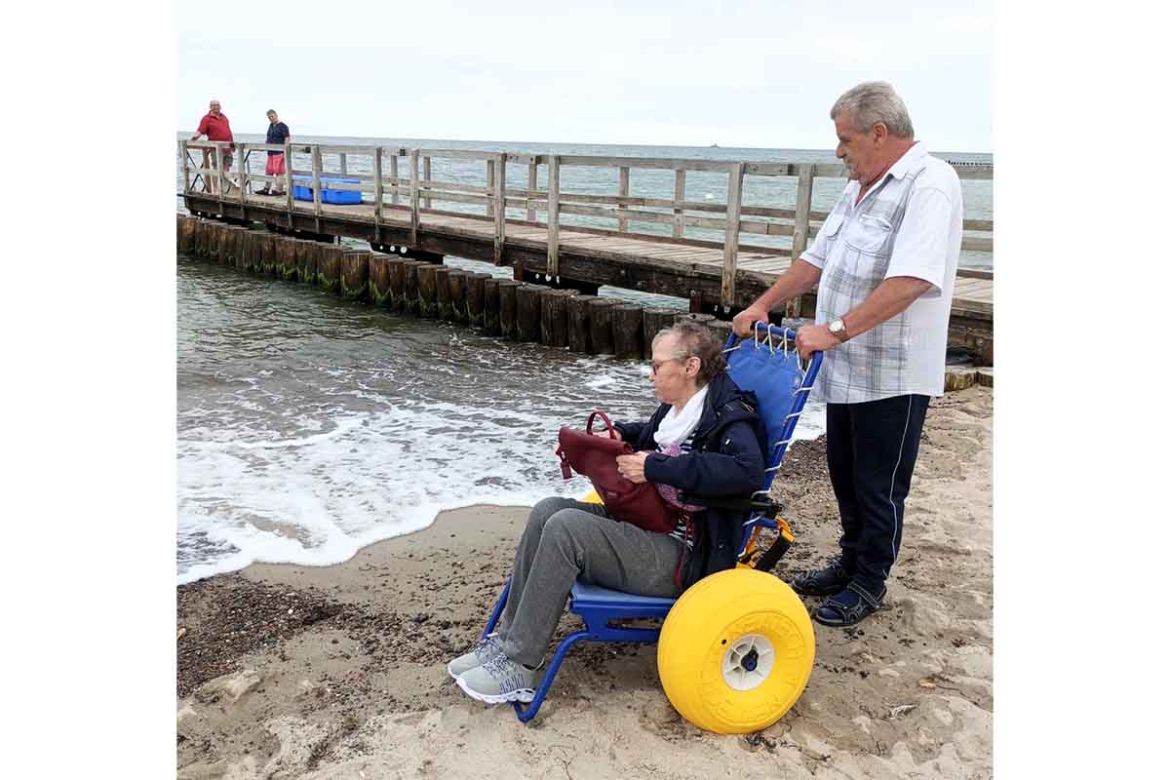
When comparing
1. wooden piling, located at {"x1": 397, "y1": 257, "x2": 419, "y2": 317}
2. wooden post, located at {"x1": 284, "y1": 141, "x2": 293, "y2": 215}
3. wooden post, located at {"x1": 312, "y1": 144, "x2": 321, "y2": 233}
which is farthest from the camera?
wooden post, located at {"x1": 284, "y1": 141, "x2": 293, "y2": 215}

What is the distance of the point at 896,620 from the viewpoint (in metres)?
3.69

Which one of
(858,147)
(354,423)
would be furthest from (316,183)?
(858,147)

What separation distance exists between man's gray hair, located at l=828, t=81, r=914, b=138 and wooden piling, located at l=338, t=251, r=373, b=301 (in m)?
12.2

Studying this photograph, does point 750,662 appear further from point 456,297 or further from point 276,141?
point 276,141

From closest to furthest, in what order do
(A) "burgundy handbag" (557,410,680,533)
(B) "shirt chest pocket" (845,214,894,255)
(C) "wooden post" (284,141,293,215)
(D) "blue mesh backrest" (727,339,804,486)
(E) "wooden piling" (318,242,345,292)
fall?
(A) "burgundy handbag" (557,410,680,533)
(D) "blue mesh backrest" (727,339,804,486)
(B) "shirt chest pocket" (845,214,894,255)
(E) "wooden piling" (318,242,345,292)
(C) "wooden post" (284,141,293,215)

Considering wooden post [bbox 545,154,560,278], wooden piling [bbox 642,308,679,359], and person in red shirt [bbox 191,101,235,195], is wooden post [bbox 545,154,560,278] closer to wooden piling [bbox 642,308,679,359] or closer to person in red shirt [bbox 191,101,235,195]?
wooden piling [bbox 642,308,679,359]

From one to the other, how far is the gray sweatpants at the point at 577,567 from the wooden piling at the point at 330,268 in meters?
13.0

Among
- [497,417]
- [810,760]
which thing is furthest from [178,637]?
[497,417]

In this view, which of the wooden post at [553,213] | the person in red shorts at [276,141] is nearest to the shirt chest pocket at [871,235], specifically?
the wooden post at [553,213]

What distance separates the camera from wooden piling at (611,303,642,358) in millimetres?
10383

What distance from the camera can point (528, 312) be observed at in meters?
11.6

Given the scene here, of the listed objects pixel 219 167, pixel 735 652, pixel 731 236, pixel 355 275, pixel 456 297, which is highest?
pixel 219 167

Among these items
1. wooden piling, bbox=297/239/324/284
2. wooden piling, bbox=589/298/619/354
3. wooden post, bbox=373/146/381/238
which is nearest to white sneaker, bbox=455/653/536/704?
wooden piling, bbox=589/298/619/354

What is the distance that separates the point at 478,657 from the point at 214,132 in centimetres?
1933
